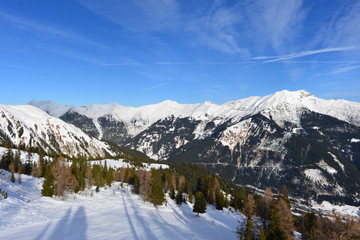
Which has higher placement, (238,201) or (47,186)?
(47,186)

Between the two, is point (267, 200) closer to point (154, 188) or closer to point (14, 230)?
point (154, 188)

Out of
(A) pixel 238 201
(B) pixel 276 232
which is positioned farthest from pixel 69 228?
(A) pixel 238 201

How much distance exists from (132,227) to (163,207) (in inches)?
1638

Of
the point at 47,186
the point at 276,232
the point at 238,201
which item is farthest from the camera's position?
the point at 238,201

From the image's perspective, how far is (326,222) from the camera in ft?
103

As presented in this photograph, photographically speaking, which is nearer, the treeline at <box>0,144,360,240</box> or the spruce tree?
the treeline at <box>0,144,360,240</box>

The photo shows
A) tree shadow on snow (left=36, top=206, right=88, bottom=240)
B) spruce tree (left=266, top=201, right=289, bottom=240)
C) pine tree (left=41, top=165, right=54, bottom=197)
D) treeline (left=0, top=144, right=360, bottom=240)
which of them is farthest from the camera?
pine tree (left=41, top=165, right=54, bottom=197)

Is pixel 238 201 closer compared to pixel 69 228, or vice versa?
pixel 69 228

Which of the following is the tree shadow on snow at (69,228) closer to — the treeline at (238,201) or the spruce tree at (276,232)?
the treeline at (238,201)

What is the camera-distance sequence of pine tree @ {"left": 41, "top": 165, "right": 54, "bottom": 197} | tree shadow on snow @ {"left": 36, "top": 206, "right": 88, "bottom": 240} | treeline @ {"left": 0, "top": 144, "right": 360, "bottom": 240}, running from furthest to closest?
pine tree @ {"left": 41, "top": 165, "right": 54, "bottom": 197}, treeline @ {"left": 0, "top": 144, "right": 360, "bottom": 240}, tree shadow on snow @ {"left": 36, "top": 206, "right": 88, "bottom": 240}

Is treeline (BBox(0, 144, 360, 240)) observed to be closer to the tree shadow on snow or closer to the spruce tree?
the spruce tree

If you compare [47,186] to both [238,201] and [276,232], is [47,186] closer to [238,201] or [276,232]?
[276,232]

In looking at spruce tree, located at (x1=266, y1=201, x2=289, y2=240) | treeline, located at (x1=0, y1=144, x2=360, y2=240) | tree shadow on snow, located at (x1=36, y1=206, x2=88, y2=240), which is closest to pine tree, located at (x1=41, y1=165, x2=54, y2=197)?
treeline, located at (x1=0, y1=144, x2=360, y2=240)

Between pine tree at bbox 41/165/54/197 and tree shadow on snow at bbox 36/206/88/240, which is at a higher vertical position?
pine tree at bbox 41/165/54/197
